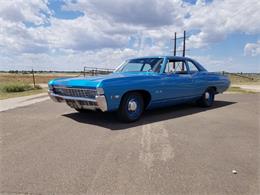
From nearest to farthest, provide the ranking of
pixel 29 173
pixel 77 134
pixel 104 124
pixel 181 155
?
pixel 29 173 → pixel 181 155 → pixel 77 134 → pixel 104 124

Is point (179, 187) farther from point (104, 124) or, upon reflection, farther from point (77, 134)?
point (104, 124)

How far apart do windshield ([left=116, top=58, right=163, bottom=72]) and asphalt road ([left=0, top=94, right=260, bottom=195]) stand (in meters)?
1.48

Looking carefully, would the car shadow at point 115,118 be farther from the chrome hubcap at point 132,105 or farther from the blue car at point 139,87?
the chrome hubcap at point 132,105

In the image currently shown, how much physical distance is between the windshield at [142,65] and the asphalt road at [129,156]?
1.48 meters

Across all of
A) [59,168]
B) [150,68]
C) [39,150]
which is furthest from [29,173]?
[150,68]

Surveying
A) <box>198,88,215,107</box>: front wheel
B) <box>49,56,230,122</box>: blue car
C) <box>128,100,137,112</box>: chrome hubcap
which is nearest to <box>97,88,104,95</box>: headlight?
<box>49,56,230,122</box>: blue car

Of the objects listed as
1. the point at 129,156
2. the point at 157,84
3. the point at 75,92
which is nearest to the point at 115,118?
the point at 75,92

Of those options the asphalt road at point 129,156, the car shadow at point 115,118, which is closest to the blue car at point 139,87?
the car shadow at point 115,118

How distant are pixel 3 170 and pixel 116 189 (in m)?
1.52

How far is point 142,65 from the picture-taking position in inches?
258

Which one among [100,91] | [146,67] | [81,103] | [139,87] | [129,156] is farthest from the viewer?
[146,67]

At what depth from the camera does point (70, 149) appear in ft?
11.9

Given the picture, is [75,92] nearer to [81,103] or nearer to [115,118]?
[81,103]

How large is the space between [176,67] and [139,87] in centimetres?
180
